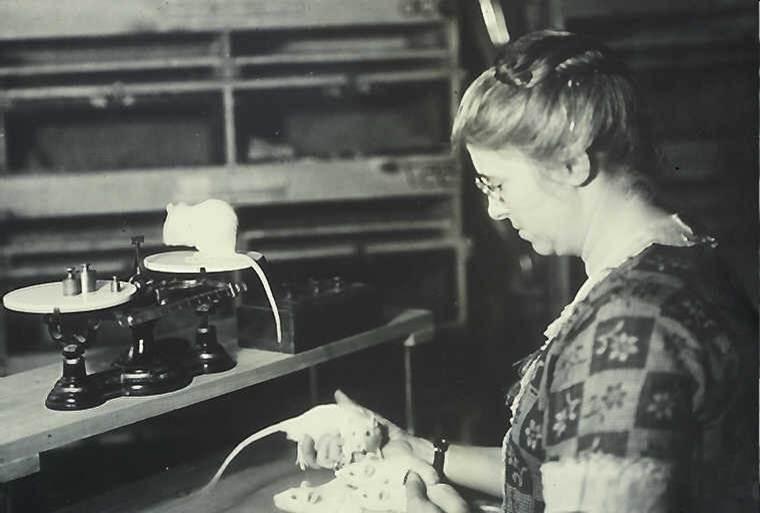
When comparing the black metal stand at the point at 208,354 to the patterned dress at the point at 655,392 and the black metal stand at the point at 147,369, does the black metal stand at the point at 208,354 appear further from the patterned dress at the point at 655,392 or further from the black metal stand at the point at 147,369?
the patterned dress at the point at 655,392

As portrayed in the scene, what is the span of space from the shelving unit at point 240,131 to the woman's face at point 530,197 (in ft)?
6.87

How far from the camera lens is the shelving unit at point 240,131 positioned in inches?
127

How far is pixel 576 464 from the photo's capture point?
1.04 m

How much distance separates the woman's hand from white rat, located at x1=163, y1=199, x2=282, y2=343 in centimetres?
47

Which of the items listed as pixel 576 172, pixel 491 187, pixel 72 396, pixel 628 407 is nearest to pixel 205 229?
pixel 72 396

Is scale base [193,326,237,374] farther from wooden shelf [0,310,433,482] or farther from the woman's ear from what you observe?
the woman's ear

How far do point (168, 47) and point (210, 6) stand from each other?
1.38 feet

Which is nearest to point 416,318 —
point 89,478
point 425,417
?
point 425,417

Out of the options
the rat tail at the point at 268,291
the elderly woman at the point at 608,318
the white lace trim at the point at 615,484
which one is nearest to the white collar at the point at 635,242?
the elderly woman at the point at 608,318

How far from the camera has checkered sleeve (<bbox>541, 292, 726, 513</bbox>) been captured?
3.33ft

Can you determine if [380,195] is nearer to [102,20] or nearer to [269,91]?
[269,91]

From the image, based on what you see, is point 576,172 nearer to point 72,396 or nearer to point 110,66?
point 72,396

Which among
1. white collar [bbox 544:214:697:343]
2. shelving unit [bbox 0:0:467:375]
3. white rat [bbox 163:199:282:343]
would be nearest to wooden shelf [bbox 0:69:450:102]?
shelving unit [bbox 0:0:467:375]

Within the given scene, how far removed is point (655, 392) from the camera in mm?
1017
